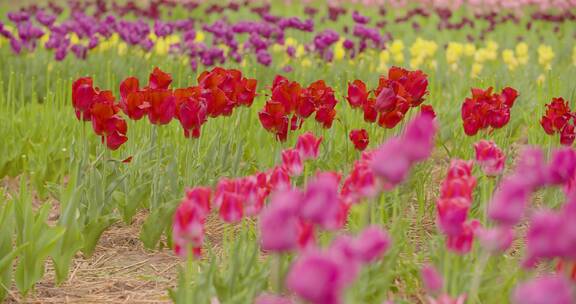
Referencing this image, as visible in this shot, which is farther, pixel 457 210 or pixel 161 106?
pixel 161 106

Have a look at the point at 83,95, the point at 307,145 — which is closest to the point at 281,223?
the point at 307,145

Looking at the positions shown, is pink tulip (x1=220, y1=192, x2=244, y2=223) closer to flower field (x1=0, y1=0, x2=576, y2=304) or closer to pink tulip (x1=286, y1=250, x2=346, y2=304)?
flower field (x1=0, y1=0, x2=576, y2=304)

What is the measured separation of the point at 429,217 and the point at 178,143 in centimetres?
123

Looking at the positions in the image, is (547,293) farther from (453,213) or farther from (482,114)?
(482,114)

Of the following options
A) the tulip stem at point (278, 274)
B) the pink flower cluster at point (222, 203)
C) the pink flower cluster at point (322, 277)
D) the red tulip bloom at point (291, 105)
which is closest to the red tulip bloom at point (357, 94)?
the red tulip bloom at point (291, 105)

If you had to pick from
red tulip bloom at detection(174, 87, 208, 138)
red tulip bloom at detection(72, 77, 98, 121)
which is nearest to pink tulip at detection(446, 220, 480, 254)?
red tulip bloom at detection(174, 87, 208, 138)

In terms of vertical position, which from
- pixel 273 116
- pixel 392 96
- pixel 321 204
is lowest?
pixel 273 116

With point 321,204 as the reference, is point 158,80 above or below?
below

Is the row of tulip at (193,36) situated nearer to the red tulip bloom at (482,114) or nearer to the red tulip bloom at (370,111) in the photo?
the red tulip bloom at (370,111)

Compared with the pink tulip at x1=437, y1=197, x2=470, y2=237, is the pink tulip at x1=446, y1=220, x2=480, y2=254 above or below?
below

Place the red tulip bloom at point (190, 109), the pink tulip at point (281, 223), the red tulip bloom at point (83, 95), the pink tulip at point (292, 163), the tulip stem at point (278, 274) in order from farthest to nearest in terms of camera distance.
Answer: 1. the red tulip bloom at point (83, 95)
2. the red tulip bloom at point (190, 109)
3. the pink tulip at point (292, 163)
4. the tulip stem at point (278, 274)
5. the pink tulip at point (281, 223)

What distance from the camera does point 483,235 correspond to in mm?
1487

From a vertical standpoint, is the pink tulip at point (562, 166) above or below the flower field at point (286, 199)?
above

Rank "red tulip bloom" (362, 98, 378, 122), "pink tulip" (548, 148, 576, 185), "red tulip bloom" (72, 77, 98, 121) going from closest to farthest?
"pink tulip" (548, 148, 576, 185) < "red tulip bloom" (72, 77, 98, 121) < "red tulip bloom" (362, 98, 378, 122)
